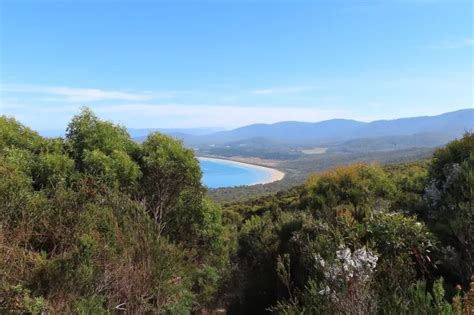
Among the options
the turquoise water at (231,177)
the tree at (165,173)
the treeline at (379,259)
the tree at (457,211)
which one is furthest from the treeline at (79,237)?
the turquoise water at (231,177)

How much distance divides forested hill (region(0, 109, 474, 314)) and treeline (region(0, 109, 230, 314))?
0.07ft

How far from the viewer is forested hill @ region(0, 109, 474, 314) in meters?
5.26

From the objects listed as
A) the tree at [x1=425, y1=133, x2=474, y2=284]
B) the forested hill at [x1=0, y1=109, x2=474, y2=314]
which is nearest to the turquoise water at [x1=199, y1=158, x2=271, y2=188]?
the forested hill at [x1=0, y1=109, x2=474, y2=314]

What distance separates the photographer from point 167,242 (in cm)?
841

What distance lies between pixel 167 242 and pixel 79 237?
7.67ft

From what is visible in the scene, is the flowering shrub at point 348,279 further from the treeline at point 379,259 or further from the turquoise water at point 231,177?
the turquoise water at point 231,177

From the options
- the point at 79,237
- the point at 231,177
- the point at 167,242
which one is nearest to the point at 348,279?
the point at 79,237

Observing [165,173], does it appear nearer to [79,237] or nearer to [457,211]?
[79,237]

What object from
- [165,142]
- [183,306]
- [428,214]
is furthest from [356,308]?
[165,142]

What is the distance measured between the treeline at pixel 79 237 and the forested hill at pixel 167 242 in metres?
0.02

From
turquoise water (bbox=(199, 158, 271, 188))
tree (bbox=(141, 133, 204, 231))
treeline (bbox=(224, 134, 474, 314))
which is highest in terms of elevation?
tree (bbox=(141, 133, 204, 231))

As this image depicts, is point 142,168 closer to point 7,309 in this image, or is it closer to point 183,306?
point 183,306

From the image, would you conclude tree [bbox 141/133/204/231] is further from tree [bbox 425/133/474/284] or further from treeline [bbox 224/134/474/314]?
tree [bbox 425/133/474/284]

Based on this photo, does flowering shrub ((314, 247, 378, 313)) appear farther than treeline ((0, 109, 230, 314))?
No
